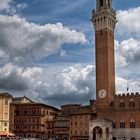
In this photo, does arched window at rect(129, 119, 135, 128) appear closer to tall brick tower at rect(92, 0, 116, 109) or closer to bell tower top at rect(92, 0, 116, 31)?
tall brick tower at rect(92, 0, 116, 109)

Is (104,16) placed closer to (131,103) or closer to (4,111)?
(131,103)

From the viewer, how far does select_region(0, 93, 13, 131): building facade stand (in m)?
100

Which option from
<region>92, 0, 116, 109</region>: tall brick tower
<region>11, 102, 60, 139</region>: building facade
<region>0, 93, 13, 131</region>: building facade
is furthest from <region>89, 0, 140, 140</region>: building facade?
<region>11, 102, 60, 139</region>: building facade

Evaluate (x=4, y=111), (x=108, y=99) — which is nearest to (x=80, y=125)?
(x=108, y=99)

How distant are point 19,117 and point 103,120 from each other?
37.5 meters

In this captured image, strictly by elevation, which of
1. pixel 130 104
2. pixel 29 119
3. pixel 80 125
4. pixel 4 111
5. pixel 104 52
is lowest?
pixel 80 125

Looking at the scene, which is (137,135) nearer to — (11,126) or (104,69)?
(104,69)

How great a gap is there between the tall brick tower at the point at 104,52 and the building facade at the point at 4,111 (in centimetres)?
2805

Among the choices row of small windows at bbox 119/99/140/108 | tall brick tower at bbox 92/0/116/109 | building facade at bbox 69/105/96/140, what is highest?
tall brick tower at bbox 92/0/116/109

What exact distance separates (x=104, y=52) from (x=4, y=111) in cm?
3326

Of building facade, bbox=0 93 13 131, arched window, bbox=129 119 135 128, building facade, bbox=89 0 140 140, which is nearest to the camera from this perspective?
arched window, bbox=129 119 135 128

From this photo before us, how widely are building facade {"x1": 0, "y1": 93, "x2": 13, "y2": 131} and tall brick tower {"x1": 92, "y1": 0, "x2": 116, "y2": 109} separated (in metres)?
28.1

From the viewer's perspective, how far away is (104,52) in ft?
294

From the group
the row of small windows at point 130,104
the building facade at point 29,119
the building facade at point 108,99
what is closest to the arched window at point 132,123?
the building facade at point 108,99
